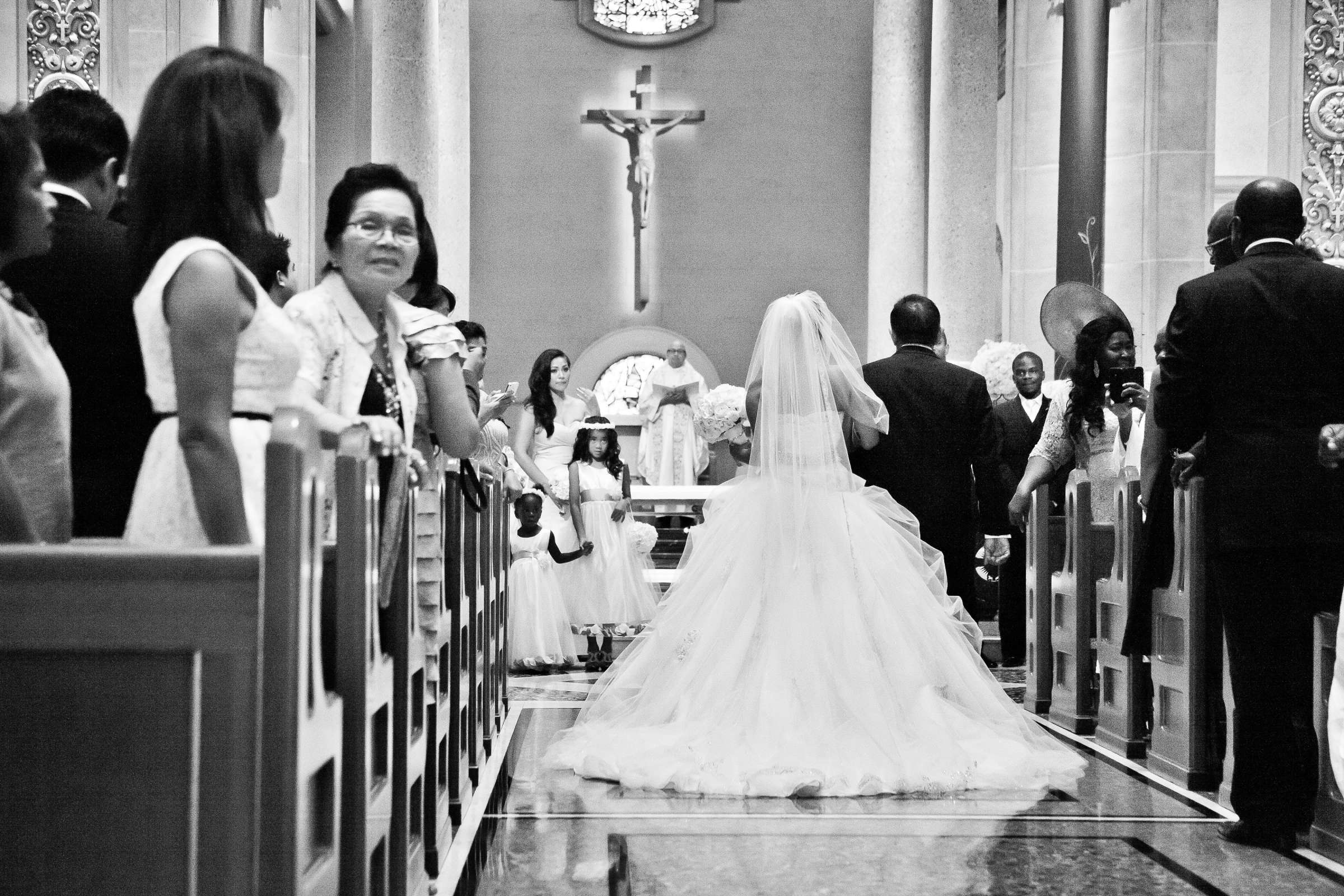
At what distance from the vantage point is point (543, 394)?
30.7 feet

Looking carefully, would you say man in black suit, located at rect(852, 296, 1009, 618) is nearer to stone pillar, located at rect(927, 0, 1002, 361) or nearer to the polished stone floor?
the polished stone floor

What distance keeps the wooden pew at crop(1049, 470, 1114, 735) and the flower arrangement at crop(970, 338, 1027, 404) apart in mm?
3033

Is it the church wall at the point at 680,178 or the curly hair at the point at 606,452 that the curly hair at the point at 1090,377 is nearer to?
the curly hair at the point at 606,452

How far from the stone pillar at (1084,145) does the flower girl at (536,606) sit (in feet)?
14.3

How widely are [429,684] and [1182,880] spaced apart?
6.61 ft

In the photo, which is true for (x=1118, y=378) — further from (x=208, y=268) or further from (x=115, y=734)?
(x=115, y=734)

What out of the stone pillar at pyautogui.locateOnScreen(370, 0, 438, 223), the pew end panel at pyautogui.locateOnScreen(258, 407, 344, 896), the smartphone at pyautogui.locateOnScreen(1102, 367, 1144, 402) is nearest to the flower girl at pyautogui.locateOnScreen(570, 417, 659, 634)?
the smartphone at pyautogui.locateOnScreen(1102, 367, 1144, 402)

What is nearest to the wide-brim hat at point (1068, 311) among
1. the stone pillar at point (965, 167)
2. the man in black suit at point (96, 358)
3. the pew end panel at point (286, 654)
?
the stone pillar at point (965, 167)

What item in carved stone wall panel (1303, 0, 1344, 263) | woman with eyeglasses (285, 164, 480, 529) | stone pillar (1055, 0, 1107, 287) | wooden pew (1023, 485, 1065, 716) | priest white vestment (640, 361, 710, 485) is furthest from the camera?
priest white vestment (640, 361, 710, 485)

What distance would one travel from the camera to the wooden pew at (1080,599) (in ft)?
20.4

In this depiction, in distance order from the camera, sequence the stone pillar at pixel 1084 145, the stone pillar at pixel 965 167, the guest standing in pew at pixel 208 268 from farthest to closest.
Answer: the stone pillar at pixel 965 167 < the stone pillar at pixel 1084 145 < the guest standing in pew at pixel 208 268

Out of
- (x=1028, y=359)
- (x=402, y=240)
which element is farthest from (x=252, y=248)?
(x=1028, y=359)

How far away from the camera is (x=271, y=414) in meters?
2.62

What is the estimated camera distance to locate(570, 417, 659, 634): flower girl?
8922mm
